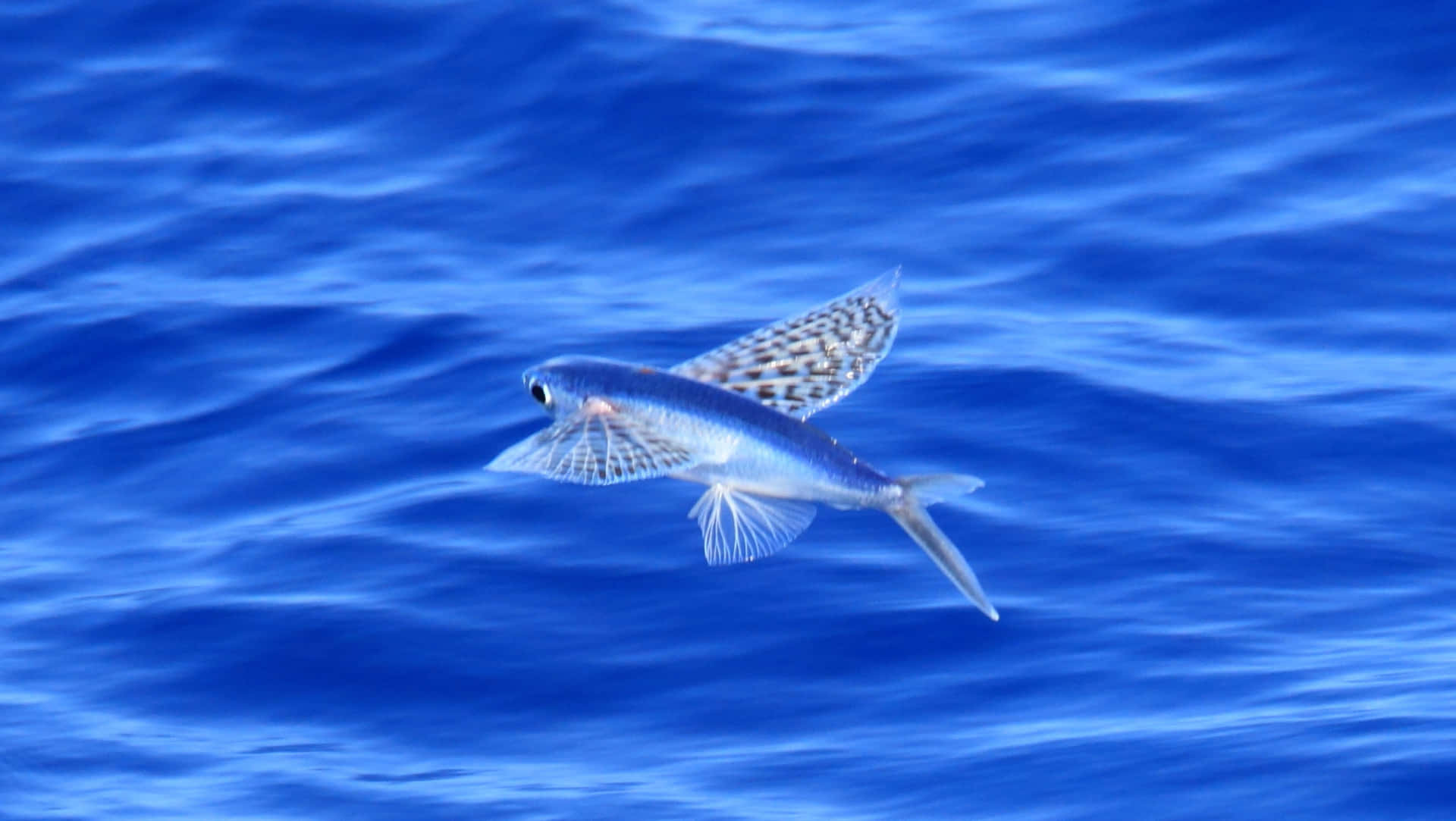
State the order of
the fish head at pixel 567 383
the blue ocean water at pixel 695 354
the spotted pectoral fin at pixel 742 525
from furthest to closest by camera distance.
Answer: the blue ocean water at pixel 695 354, the spotted pectoral fin at pixel 742 525, the fish head at pixel 567 383

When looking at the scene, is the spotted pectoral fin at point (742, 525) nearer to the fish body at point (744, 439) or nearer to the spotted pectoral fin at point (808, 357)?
the fish body at point (744, 439)

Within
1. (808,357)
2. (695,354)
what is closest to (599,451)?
(808,357)

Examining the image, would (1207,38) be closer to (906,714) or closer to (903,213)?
(903,213)

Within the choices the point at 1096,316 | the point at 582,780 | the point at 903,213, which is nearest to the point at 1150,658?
the point at 582,780

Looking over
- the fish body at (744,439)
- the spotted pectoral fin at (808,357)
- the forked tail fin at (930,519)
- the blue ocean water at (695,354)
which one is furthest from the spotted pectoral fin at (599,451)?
the blue ocean water at (695,354)

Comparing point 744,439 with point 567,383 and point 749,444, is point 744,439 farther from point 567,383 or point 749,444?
point 567,383

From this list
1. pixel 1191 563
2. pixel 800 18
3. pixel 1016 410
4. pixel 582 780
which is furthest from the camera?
pixel 800 18

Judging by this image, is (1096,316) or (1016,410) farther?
(1096,316)
